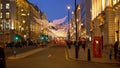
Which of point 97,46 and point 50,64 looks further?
point 97,46

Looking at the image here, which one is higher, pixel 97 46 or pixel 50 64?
pixel 97 46

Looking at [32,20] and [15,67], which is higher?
[32,20]

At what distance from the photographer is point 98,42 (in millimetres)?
39781

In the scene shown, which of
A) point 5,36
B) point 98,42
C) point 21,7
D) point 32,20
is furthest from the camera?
point 32,20

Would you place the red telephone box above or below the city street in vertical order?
above

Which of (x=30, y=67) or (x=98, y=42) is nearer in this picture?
(x=30, y=67)

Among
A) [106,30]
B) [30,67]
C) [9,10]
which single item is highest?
[9,10]

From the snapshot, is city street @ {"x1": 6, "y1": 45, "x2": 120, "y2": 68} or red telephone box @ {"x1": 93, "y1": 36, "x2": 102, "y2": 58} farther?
red telephone box @ {"x1": 93, "y1": 36, "x2": 102, "y2": 58}

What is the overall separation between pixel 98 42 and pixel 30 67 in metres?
14.8

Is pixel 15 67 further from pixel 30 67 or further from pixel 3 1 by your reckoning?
pixel 3 1

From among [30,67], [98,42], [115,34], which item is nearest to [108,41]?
[115,34]

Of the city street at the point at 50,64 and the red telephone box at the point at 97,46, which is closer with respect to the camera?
the city street at the point at 50,64

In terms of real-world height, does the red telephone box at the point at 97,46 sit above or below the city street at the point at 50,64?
above

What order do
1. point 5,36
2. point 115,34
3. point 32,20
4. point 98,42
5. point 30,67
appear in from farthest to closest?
point 32,20 < point 5,36 < point 115,34 < point 98,42 < point 30,67
